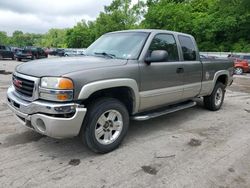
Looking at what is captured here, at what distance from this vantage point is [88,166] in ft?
12.2

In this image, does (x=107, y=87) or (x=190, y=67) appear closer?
(x=107, y=87)

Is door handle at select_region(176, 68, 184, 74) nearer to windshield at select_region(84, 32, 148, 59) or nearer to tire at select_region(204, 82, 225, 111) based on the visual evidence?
windshield at select_region(84, 32, 148, 59)

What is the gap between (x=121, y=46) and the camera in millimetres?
4852

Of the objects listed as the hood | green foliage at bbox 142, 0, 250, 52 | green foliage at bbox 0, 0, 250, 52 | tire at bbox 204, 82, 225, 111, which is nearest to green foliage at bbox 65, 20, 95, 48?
green foliage at bbox 0, 0, 250, 52

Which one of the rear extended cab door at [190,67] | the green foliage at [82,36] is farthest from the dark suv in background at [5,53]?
the green foliage at [82,36]

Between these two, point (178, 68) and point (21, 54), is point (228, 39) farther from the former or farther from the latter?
point (178, 68)

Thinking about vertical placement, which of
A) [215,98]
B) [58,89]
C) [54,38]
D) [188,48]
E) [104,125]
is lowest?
[215,98]

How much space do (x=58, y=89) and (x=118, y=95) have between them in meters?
1.16

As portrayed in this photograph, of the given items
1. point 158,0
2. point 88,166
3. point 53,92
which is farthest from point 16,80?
point 158,0

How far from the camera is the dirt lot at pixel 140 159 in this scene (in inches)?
132

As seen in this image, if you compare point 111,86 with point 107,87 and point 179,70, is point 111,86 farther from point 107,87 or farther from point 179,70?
point 179,70

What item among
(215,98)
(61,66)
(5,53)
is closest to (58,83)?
(61,66)

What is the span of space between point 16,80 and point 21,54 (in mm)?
24436

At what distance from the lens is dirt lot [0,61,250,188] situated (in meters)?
3.36
